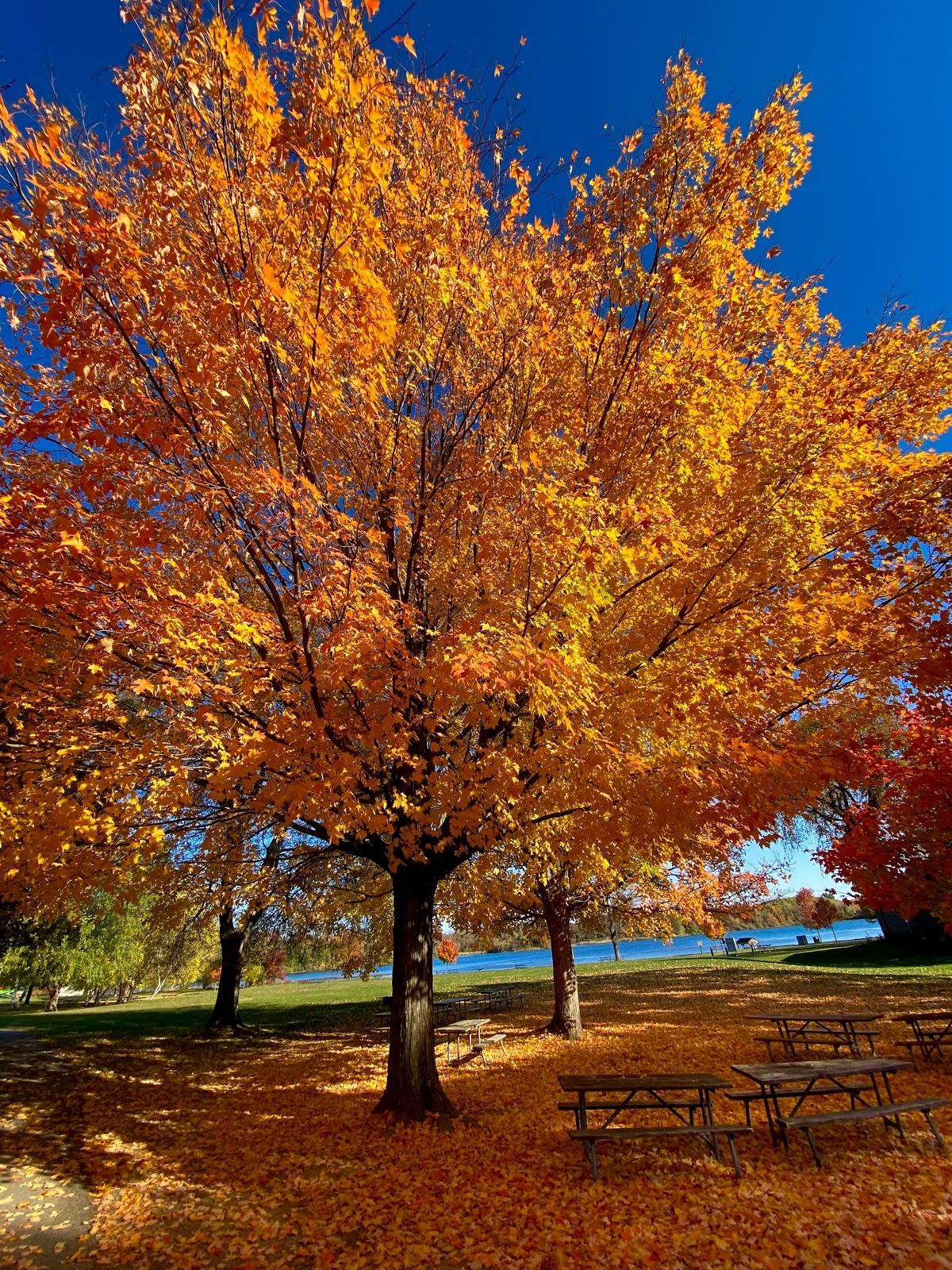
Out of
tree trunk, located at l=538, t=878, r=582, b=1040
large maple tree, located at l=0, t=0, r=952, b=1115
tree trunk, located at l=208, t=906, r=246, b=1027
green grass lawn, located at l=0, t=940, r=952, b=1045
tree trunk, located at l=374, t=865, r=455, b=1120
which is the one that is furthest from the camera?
green grass lawn, located at l=0, t=940, r=952, b=1045

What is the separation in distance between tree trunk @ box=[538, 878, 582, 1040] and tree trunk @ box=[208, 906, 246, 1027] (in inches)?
316

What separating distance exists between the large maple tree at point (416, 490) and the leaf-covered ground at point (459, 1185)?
1.40m

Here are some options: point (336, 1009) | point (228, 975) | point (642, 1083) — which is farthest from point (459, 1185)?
point (336, 1009)

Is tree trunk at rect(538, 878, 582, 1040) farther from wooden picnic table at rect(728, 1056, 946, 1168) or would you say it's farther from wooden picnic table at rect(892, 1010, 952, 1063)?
wooden picnic table at rect(728, 1056, 946, 1168)

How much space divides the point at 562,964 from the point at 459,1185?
8077 mm

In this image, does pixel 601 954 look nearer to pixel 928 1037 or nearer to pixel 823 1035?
pixel 823 1035

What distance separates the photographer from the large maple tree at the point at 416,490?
3709 mm

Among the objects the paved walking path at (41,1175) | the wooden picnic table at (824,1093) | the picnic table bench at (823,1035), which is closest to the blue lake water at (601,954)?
the picnic table bench at (823,1035)

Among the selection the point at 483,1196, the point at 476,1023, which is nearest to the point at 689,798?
the point at 483,1196

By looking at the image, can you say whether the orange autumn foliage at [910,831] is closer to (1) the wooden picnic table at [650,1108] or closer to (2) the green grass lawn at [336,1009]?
(1) the wooden picnic table at [650,1108]

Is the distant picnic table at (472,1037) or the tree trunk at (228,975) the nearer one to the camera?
the distant picnic table at (472,1037)

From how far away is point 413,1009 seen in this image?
7.09 m

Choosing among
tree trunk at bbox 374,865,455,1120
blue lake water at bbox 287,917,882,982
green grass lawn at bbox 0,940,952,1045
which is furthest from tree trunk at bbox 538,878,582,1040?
blue lake water at bbox 287,917,882,982

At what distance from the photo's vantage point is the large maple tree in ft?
12.2
